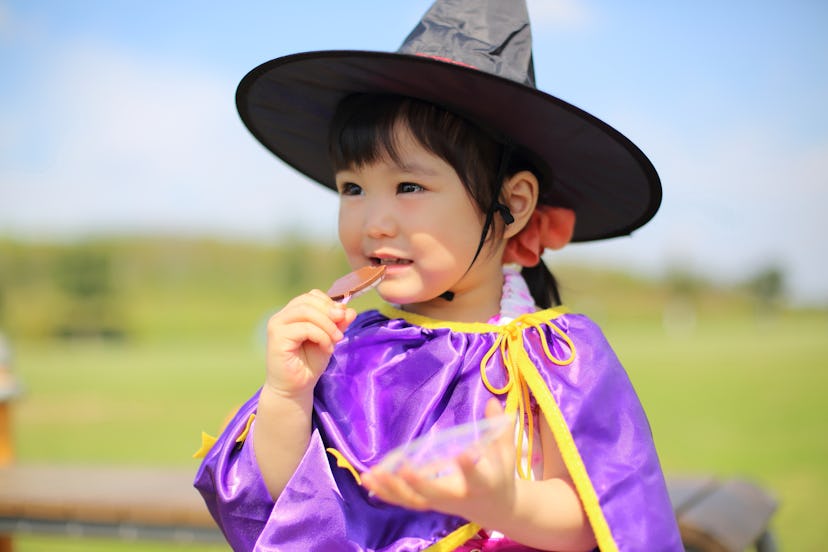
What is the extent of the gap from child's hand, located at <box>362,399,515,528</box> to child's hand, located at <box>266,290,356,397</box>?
464 millimetres

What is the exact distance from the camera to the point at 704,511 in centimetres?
257

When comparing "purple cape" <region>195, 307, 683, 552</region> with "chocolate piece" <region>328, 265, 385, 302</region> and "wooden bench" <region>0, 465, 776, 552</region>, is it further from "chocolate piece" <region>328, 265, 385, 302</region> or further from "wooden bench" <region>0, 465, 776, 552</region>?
"wooden bench" <region>0, 465, 776, 552</region>

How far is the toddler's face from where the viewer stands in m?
1.79

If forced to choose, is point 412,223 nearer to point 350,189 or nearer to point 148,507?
point 350,189

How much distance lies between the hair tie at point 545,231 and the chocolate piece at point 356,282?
1.48ft


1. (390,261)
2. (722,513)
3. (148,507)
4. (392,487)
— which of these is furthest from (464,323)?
(148,507)

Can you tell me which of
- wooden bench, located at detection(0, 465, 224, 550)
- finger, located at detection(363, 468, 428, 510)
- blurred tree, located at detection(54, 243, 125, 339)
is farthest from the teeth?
blurred tree, located at detection(54, 243, 125, 339)

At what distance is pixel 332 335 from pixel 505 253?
2.09 feet

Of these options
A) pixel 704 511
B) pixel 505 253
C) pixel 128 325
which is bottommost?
pixel 128 325

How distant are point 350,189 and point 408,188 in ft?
0.59

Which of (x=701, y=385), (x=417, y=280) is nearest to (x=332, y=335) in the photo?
(x=417, y=280)

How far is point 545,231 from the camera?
2137mm

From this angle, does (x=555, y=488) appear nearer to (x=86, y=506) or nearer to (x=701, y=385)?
(x=86, y=506)

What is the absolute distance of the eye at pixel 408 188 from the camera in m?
1.81
